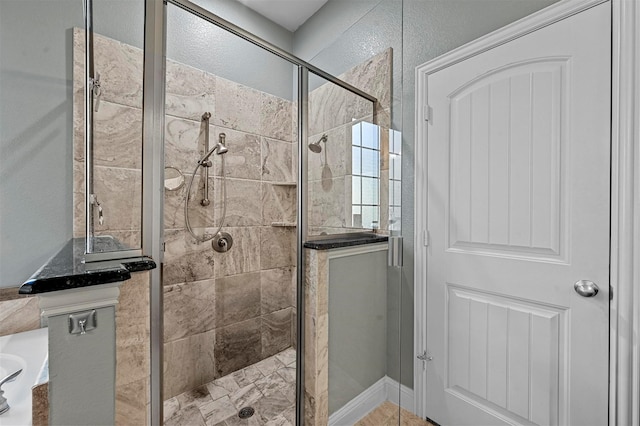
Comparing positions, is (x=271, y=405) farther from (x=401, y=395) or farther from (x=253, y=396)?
(x=401, y=395)

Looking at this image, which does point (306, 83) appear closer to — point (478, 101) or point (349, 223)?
point (349, 223)

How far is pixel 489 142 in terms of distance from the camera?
1308 mm

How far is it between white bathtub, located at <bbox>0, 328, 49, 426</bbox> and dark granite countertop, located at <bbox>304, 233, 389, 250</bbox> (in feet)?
3.12

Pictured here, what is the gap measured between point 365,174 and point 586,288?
99 centimetres

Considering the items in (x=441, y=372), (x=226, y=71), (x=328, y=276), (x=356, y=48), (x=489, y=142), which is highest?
(x=356, y=48)

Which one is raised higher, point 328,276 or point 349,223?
point 349,223

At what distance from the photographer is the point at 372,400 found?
1379mm

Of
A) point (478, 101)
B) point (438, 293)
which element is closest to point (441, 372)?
point (438, 293)

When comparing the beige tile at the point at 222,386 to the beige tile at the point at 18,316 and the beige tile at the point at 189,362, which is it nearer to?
the beige tile at the point at 189,362

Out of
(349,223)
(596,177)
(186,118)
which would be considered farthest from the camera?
(349,223)

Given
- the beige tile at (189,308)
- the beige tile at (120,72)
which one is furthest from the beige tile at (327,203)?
the beige tile at (120,72)

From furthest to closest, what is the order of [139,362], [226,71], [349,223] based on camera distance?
[349,223] → [226,71] → [139,362]

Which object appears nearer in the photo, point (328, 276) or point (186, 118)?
point (186, 118)

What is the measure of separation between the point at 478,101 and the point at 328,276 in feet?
3.71
